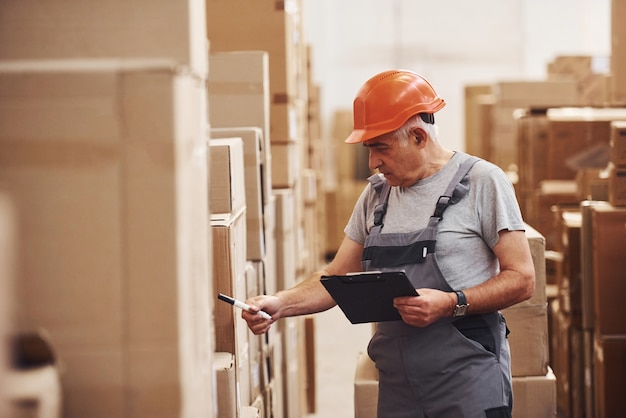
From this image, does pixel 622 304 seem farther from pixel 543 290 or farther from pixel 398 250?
pixel 398 250

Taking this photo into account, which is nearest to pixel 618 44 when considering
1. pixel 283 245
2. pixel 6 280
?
pixel 283 245

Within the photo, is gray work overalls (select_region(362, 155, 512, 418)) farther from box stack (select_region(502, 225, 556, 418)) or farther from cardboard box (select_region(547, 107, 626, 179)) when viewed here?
cardboard box (select_region(547, 107, 626, 179))

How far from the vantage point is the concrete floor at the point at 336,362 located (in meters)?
5.70

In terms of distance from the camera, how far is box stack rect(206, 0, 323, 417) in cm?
366

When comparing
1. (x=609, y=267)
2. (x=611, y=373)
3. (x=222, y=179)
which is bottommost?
(x=611, y=373)

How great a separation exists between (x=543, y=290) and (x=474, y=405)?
3.13 feet

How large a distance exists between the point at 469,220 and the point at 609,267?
175 centimetres

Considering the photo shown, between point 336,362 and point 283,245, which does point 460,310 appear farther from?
point 336,362

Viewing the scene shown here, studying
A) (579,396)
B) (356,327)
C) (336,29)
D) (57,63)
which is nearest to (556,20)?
(336,29)

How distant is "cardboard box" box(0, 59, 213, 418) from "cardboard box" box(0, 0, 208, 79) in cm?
4

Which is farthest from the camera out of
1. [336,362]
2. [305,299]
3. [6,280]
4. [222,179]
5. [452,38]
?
[452,38]

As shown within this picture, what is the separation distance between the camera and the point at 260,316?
9.01 ft

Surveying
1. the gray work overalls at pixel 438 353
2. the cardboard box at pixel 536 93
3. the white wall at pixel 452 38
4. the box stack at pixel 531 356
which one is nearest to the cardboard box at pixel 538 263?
the box stack at pixel 531 356

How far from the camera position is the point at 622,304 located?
415 cm
